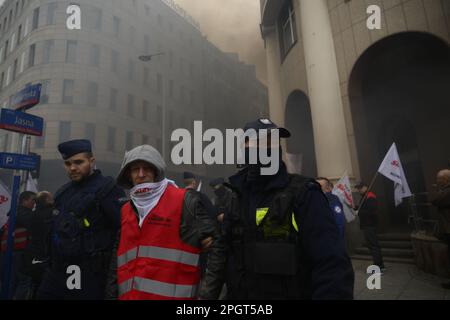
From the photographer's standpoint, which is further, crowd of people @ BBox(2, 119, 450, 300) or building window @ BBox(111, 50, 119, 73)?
building window @ BBox(111, 50, 119, 73)

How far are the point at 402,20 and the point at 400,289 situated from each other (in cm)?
729

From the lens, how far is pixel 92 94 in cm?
2328

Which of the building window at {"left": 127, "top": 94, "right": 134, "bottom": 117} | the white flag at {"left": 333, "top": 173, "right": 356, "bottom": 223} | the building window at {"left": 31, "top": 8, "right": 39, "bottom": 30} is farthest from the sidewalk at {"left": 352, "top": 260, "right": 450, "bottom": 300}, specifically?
the building window at {"left": 31, "top": 8, "right": 39, "bottom": 30}

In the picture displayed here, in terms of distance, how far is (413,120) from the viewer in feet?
33.2

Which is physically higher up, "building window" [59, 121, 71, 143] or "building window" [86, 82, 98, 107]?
"building window" [86, 82, 98, 107]

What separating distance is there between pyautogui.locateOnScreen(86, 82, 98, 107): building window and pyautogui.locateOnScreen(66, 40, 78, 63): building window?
2316 mm

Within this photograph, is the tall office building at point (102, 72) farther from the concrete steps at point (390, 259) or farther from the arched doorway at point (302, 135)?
the concrete steps at point (390, 259)

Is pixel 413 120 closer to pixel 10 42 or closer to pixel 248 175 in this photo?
pixel 248 175

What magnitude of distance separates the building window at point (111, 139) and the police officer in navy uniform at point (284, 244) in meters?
23.6

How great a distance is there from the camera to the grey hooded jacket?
6.34ft

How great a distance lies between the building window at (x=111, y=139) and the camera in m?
23.6

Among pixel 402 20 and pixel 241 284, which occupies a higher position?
pixel 402 20

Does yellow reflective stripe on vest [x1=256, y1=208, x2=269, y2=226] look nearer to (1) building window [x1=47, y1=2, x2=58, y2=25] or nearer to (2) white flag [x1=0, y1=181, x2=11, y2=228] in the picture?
(2) white flag [x1=0, y1=181, x2=11, y2=228]
